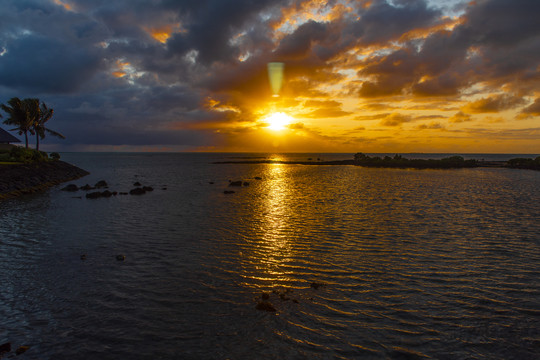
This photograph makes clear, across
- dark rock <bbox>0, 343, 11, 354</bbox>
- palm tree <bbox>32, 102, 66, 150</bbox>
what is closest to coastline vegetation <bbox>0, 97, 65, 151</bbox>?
palm tree <bbox>32, 102, 66, 150</bbox>

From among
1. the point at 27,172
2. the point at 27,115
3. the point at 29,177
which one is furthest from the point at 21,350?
the point at 27,115

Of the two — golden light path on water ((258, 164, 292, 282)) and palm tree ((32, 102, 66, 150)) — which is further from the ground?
palm tree ((32, 102, 66, 150))

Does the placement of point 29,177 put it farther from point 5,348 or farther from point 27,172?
point 5,348

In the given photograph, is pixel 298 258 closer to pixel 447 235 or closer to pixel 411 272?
pixel 411 272

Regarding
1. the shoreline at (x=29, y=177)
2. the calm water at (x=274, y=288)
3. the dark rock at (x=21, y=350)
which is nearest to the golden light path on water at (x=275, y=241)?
the calm water at (x=274, y=288)

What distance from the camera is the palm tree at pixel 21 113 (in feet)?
226

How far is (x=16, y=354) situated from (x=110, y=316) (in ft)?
9.03

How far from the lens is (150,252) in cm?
1780

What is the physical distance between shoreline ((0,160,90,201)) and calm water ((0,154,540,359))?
21046 mm

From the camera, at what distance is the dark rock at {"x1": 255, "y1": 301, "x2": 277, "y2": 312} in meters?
11.2

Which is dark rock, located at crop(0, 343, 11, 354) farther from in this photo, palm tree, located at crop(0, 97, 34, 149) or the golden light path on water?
palm tree, located at crop(0, 97, 34, 149)

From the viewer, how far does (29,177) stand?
1989 inches

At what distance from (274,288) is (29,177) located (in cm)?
5775

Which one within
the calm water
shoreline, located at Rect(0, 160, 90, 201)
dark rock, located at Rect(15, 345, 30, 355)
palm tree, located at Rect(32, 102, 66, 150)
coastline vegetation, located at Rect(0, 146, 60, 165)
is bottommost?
dark rock, located at Rect(15, 345, 30, 355)
